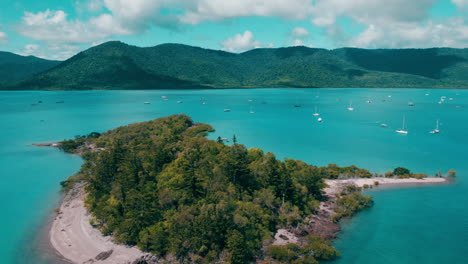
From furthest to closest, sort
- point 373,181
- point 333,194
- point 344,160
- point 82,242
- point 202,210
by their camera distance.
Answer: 1. point 344,160
2. point 373,181
3. point 333,194
4. point 82,242
5. point 202,210

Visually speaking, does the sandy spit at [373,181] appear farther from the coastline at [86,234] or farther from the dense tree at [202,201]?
the dense tree at [202,201]

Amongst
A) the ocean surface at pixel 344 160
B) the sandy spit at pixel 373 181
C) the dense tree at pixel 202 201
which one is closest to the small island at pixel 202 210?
the dense tree at pixel 202 201

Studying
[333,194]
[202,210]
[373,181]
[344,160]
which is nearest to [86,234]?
[202,210]

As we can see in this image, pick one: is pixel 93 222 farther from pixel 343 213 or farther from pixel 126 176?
pixel 343 213

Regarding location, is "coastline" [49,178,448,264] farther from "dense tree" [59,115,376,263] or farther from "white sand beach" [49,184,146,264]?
"dense tree" [59,115,376,263]

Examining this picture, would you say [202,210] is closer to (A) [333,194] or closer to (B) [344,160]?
(A) [333,194]
